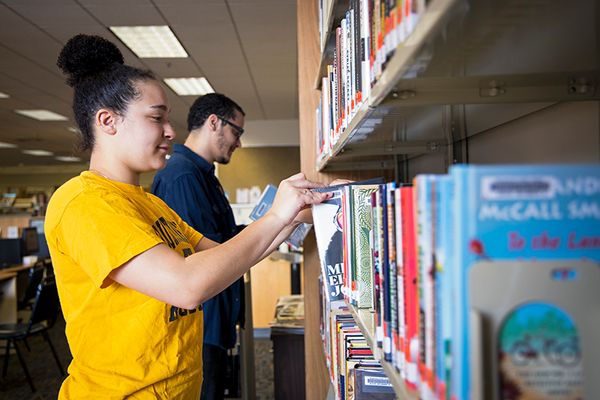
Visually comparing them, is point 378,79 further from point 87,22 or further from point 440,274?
point 87,22

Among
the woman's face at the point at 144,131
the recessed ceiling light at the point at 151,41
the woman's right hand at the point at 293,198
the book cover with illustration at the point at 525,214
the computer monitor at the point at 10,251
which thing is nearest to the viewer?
the book cover with illustration at the point at 525,214

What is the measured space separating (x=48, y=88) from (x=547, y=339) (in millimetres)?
7300

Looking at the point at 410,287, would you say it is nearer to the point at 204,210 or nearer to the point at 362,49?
the point at 362,49

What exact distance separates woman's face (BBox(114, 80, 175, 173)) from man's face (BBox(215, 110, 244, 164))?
1.33 m

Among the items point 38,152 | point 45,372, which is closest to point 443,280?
point 45,372

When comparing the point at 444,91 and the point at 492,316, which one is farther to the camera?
the point at 444,91

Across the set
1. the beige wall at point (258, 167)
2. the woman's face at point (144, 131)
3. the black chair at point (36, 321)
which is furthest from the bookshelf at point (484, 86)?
the beige wall at point (258, 167)

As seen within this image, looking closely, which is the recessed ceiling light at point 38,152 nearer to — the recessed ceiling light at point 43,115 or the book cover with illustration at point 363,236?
the recessed ceiling light at point 43,115

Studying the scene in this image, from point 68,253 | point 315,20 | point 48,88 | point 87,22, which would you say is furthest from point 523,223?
point 48,88

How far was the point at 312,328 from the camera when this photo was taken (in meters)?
2.50

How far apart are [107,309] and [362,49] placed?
32.8 inches

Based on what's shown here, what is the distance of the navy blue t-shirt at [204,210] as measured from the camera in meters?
2.32

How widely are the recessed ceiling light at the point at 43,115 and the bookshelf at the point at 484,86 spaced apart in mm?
Answer: 7846

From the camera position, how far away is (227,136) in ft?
9.33
